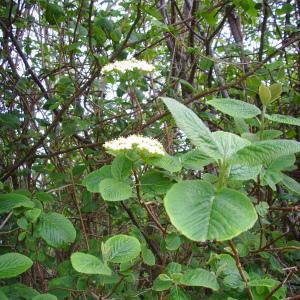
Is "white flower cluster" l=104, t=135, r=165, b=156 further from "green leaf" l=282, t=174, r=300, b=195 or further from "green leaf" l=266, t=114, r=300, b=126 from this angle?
"green leaf" l=282, t=174, r=300, b=195

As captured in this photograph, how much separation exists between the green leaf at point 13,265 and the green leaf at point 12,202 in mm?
146

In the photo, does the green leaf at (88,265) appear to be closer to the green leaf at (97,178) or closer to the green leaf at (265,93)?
the green leaf at (97,178)

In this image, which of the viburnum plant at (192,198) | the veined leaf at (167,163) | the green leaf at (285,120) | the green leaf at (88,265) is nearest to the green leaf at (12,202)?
the viburnum plant at (192,198)

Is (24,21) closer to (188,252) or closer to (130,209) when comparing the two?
(130,209)

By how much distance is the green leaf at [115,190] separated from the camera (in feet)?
2.50

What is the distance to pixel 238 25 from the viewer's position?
238 cm

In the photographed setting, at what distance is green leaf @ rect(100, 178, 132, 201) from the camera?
0.76 m

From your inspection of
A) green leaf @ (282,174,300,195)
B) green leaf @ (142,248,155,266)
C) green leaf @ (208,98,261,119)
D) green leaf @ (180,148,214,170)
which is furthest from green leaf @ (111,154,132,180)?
green leaf @ (282,174,300,195)

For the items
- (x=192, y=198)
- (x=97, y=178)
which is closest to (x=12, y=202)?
(x=97, y=178)

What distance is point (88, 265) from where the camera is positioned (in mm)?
784

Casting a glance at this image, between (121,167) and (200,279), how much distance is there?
305 mm

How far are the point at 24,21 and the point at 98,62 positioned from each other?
698 millimetres

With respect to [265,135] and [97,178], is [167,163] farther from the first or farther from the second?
[265,135]

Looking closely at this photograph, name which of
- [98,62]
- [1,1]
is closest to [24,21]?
[1,1]
